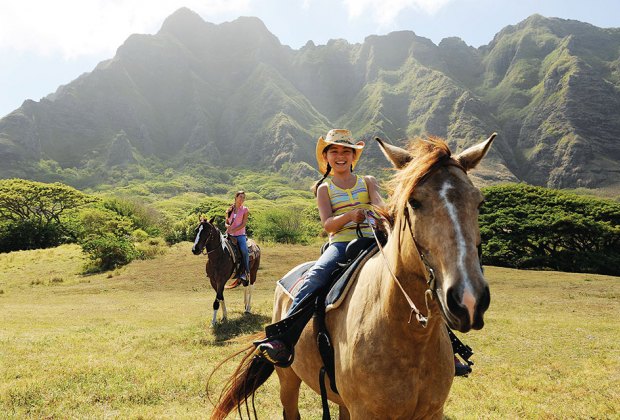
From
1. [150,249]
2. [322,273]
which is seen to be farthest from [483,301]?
[150,249]

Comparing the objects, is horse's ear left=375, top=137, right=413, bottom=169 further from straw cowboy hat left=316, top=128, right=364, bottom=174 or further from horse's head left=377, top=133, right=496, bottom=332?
straw cowboy hat left=316, top=128, right=364, bottom=174

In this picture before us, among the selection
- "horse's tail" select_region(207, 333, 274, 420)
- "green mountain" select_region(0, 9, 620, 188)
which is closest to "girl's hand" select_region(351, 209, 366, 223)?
"horse's tail" select_region(207, 333, 274, 420)

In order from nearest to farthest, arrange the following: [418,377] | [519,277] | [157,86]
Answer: [418,377] → [519,277] → [157,86]

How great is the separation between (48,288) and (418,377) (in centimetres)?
2635

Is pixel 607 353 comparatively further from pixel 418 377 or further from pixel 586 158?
pixel 586 158

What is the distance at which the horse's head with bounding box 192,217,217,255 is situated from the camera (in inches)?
482

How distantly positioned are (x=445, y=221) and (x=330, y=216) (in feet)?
5.72

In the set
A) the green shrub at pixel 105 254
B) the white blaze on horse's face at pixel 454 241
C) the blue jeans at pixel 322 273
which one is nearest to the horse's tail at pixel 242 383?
Result: the blue jeans at pixel 322 273

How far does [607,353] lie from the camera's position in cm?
888

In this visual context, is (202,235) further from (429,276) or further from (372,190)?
(429,276)

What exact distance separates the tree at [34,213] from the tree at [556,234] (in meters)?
41.5

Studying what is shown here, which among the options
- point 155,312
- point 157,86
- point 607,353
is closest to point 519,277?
point 607,353

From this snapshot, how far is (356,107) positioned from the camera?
168 meters

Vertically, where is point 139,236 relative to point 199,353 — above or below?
below
